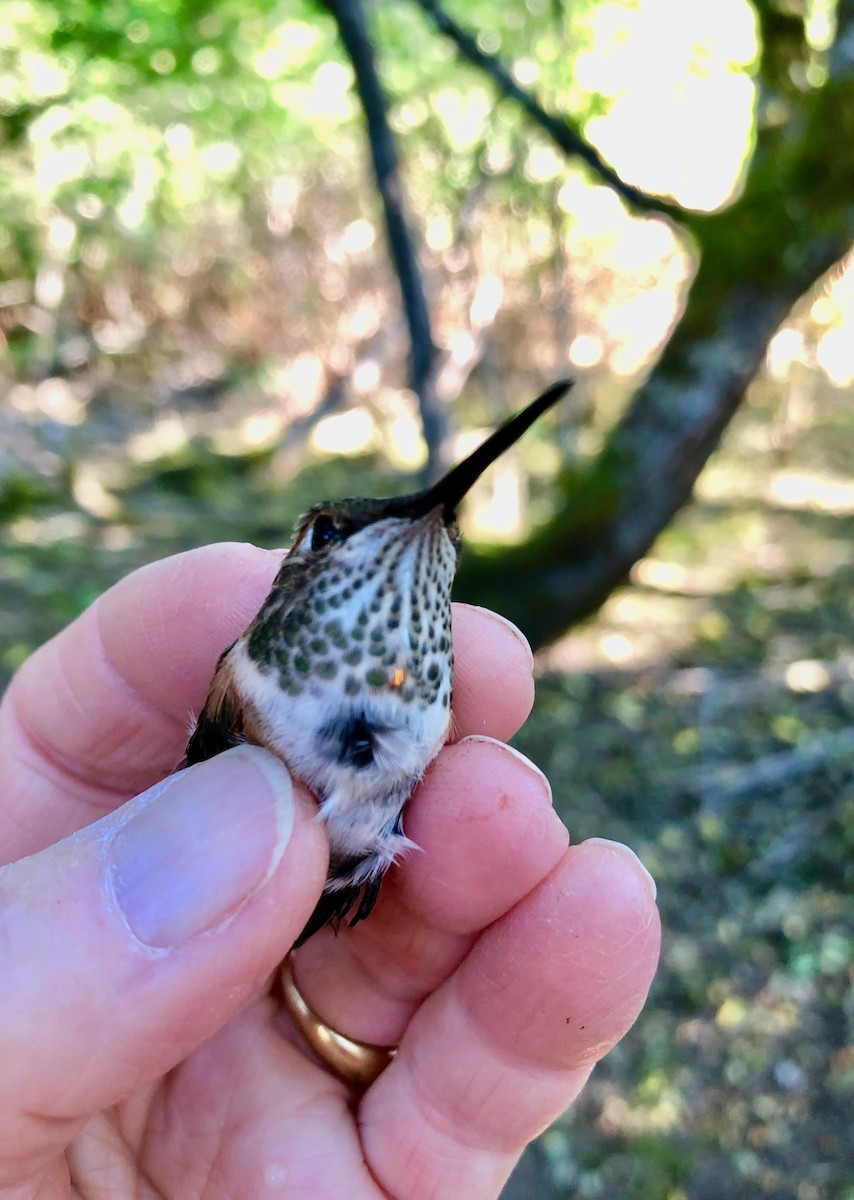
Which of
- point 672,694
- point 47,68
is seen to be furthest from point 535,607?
point 47,68

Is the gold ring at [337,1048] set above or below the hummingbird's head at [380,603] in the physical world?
below

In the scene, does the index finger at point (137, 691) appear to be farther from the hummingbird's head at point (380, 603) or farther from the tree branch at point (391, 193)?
the tree branch at point (391, 193)

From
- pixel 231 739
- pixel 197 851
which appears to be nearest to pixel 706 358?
pixel 231 739

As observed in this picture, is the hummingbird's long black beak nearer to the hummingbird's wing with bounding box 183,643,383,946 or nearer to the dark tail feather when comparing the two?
the hummingbird's wing with bounding box 183,643,383,946

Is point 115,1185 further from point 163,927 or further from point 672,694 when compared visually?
point 672,694

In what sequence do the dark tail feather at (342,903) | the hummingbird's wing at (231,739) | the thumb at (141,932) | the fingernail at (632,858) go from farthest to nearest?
the fingernail at (632,858) → the dark tail feather at (342,903) → the hummingbird's wing at (231,739) → the thumb at (141,932)

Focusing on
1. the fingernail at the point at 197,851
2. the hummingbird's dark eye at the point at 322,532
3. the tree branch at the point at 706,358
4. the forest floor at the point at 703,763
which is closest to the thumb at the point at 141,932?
the fingernail at the point at 197,851

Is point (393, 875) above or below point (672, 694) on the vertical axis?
above
